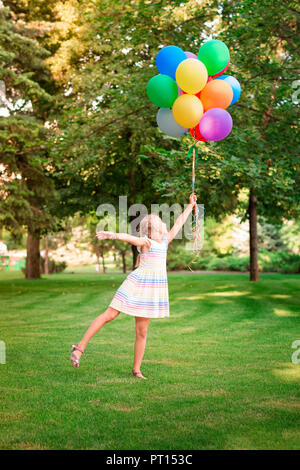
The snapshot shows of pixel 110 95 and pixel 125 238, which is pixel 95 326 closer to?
pixel 125 238

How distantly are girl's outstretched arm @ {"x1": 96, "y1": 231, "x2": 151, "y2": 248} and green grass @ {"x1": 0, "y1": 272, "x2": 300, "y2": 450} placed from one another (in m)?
1.56

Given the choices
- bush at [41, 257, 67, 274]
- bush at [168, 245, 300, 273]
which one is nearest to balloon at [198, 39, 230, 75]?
bush at [168, 245, 300, 273]

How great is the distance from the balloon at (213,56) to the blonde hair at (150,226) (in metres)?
2.20

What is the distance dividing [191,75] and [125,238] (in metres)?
2.24

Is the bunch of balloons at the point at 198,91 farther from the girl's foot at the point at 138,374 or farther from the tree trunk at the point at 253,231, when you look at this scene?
the tree trunk at the point at 253,231

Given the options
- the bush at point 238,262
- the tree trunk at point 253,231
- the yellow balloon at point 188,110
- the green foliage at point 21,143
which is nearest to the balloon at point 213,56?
the yellow balloon at point 188,110

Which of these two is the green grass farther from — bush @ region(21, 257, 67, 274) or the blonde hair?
bush @ region(21, 257, 67, 274)

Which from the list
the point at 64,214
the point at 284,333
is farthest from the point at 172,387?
the point at 64,214

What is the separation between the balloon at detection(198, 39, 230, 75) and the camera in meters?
6.72

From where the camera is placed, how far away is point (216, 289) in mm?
18922

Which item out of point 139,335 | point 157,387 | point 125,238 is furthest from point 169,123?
point 157,387

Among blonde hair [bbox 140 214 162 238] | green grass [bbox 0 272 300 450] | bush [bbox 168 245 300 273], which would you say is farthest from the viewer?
bush [bbox 168 245 300 273]

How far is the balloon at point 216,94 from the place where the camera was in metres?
6.71

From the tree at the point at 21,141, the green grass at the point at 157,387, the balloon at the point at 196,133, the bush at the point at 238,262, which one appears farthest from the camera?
the bush at the point at 238,262
